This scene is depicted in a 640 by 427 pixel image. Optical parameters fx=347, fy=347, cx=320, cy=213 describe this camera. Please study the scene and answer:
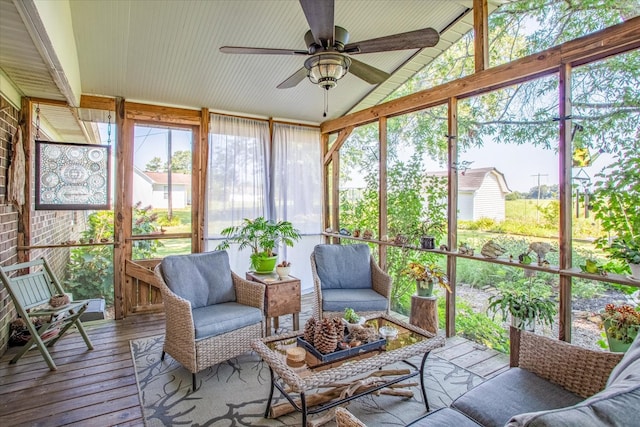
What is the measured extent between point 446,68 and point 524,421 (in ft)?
13.4

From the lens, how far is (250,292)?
3160mm

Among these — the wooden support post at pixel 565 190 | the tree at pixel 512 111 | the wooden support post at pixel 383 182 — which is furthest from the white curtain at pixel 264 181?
the wooden support post at pixel 565 190

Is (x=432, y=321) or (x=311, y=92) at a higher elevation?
(x=311, y=92)

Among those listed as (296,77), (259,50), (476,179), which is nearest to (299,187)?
(296,77)

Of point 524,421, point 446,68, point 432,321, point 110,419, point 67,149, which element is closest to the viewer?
point 524,421

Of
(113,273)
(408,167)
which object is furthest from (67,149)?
(408,167)

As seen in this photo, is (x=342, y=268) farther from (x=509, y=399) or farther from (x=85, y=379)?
(x=85, y=379)

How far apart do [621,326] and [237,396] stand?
2.66 meters

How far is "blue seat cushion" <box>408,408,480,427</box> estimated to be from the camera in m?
1.47

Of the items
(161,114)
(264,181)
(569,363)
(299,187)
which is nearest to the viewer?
(569,363)

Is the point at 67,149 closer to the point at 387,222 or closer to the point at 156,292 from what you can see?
the point at 156,292

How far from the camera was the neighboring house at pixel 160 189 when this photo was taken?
→ 430 cm

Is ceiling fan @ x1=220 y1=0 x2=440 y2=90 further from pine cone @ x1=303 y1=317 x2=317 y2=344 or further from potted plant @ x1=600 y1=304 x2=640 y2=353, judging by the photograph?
potted plant @ x1=600 y1=304 x2=640 y2=353

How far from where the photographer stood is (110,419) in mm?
2236
